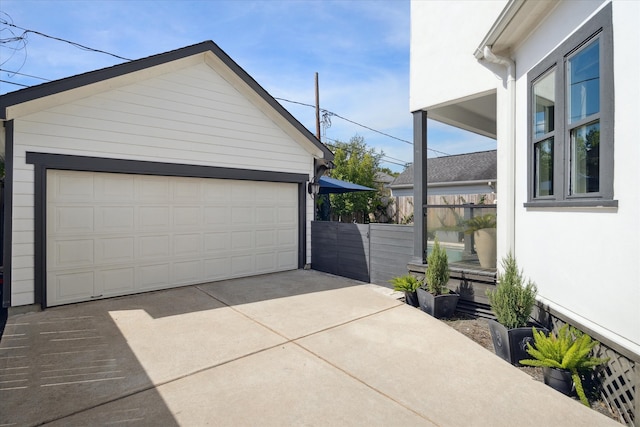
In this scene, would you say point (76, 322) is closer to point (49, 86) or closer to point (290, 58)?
point (49, 86)

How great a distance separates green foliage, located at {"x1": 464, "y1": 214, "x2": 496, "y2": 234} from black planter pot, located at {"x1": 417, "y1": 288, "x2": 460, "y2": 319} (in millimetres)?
1035

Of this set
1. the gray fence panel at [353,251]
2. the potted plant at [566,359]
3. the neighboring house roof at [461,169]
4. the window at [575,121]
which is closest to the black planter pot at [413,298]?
the gray fence panel at [353,251]

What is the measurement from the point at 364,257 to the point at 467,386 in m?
4.23

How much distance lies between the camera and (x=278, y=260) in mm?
8008

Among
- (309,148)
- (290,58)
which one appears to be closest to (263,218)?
(309,148)

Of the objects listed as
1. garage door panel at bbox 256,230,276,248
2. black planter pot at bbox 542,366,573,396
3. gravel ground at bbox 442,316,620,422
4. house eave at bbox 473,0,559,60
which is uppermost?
house eave at bbox 473,0,559,60

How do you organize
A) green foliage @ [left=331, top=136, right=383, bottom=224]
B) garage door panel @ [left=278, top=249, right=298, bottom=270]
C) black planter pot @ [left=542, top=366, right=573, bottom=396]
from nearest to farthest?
1. black planter pot @ [left=542, top=366, right=573, bottom=396]
2. garage door panel @ [left=278, top=249, right=298, bottom=270]
3. green foliage @ [left=331, top=136, right=383, bottom=224]

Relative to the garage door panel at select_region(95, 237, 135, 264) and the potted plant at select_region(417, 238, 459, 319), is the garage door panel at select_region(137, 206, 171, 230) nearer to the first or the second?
the garage door panel at select_region(95, 237, 135, 264)

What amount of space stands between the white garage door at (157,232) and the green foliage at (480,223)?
429 cm

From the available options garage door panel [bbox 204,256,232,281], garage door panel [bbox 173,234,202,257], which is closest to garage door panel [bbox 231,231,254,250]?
garage door panel [bbox 204,256,232,281]

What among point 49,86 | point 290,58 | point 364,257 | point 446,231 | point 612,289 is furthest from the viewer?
point 290,58

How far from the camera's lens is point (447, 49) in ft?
17.2

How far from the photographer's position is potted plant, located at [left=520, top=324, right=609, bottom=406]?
2668mm

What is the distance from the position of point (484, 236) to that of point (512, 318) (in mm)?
1702
